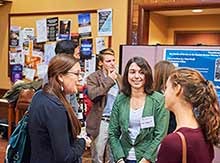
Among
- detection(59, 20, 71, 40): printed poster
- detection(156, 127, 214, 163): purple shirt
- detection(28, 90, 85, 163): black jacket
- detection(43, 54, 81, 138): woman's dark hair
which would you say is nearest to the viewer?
detection(156, 127, 214, 163): purple shirt

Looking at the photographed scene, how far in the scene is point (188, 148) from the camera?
1.47 meters

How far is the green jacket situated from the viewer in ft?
8.53

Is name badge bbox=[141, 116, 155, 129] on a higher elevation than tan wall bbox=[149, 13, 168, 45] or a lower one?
lower

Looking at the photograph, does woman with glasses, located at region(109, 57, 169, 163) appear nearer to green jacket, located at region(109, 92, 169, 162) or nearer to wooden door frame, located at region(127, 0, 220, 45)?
green jacket, located at region(109, 92, 169, 162)

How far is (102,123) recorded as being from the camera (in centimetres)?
355

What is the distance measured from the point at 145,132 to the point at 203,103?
1.07 metres

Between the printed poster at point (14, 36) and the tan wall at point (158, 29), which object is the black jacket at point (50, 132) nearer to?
the tan wall at point (158, 29)

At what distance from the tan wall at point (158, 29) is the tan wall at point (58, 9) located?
451 millimetres

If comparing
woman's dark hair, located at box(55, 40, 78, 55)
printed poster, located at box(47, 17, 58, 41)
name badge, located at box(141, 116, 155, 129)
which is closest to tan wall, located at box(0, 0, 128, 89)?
printed poster, located at box(47, 17, 58, 41)

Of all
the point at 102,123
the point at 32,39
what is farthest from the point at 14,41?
the point at 102,123

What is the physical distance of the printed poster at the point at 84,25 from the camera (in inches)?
231

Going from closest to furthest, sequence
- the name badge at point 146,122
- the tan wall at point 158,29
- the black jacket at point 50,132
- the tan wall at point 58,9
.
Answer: the black jacket at point 50,132, the name badge at point 146,122, the tan wall at point 58,9, the tan wall at point 158,29

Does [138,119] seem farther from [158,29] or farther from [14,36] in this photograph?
[14,36]

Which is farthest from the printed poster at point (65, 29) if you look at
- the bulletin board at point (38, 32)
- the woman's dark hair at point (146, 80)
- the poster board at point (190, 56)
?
the woman's dark hair at point (146, 80)
